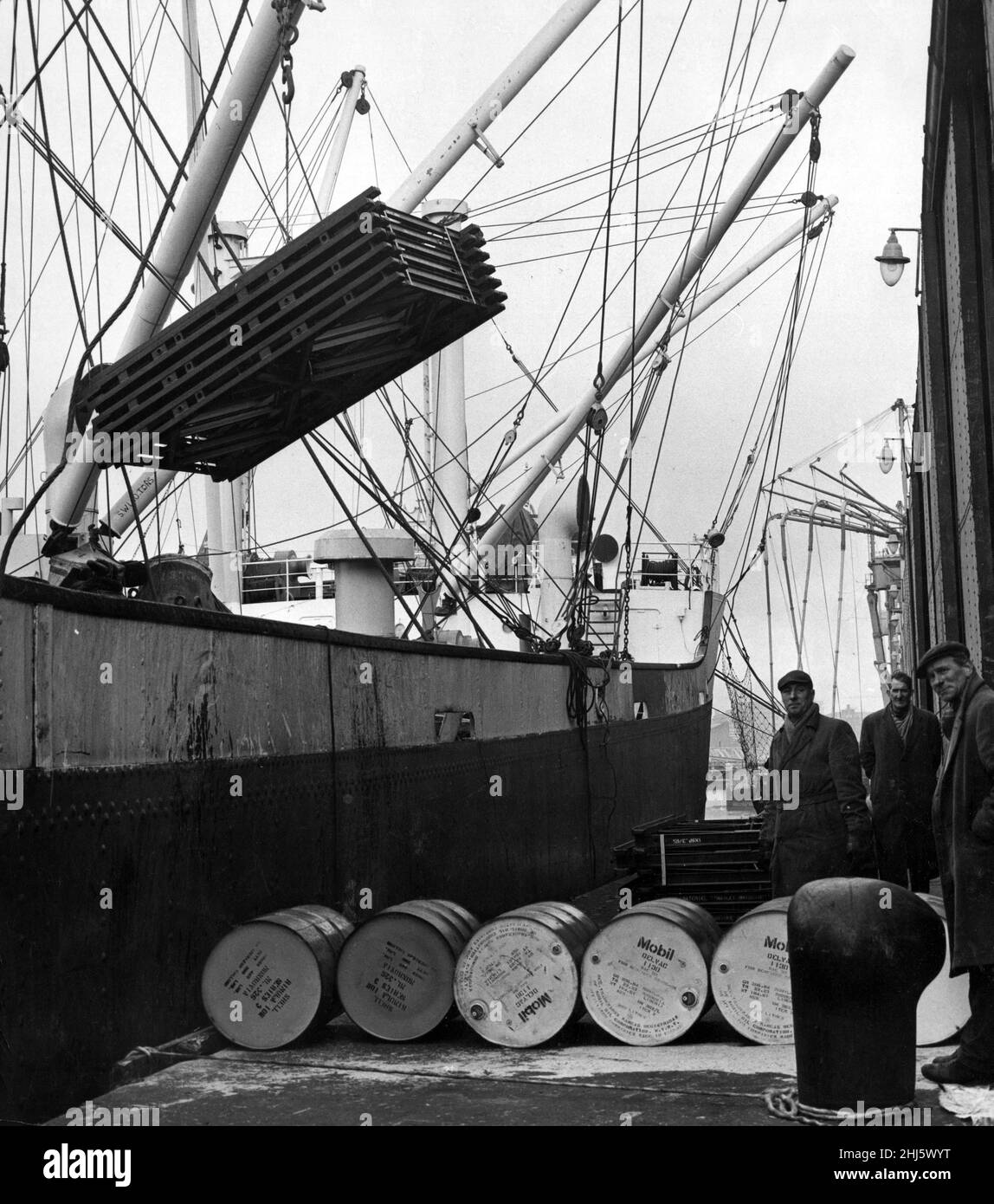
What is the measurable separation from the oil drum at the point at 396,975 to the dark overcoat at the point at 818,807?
8.33ft

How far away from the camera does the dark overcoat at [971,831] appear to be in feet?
18.6

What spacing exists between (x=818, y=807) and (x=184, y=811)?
3.93 m

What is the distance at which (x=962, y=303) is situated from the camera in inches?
394

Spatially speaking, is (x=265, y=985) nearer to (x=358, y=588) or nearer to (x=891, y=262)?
(x=358, y=588)

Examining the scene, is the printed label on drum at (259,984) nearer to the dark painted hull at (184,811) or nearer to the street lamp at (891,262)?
the dark painted hull at (184,811)

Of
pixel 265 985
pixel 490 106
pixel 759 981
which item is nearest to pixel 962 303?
pixel 759 981

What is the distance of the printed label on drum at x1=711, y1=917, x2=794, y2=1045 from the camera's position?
711 centimetres

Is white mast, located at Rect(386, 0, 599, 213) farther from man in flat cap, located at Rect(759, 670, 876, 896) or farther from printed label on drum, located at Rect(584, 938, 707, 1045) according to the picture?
printed label on drum, located at Rect(584, 938, 707, 1045)

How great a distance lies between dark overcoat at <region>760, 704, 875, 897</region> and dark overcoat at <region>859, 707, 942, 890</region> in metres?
2.06

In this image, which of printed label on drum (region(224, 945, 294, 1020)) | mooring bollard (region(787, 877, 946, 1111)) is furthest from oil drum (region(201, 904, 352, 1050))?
mooring bollard (region(787, 877, 946, 1111))

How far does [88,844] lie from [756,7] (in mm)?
13411
